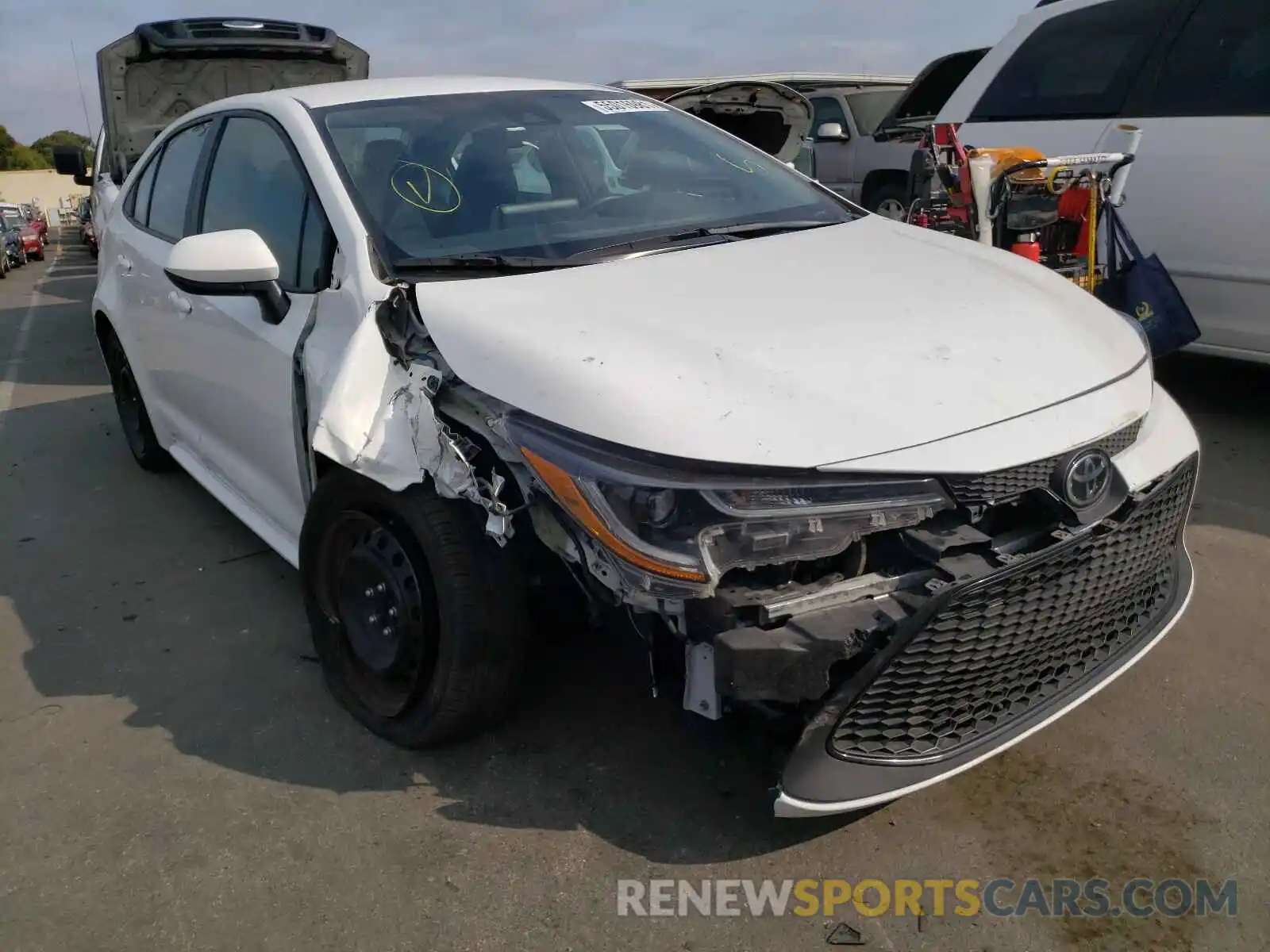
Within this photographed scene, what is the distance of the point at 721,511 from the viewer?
81.4 inches

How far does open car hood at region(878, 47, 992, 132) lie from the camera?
9492mm

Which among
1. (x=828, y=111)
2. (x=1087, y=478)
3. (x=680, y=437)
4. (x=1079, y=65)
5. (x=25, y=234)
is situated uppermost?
(x=1079, y=65)

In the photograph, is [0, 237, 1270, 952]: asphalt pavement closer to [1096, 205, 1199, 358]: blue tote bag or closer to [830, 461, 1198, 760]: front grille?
[830, 461, 1198, 760]: front grille

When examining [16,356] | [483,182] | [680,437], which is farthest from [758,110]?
[16,356]

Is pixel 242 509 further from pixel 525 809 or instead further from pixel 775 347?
pixel 775 347

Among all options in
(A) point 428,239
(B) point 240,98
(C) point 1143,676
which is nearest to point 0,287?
(B) point 240,98

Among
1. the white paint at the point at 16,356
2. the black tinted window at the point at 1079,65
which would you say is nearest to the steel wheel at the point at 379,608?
the black tinted window at the point at 1079,65

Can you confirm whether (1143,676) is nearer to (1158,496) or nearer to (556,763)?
(1158,496)

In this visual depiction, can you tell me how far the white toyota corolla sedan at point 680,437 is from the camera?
2.10 metres

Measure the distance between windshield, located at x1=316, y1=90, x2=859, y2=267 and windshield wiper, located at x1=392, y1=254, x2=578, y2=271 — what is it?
0.02m

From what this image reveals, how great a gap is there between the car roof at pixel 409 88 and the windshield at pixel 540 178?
0.05 meters

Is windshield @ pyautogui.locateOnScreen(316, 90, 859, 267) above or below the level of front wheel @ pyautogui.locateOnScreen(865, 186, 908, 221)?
above

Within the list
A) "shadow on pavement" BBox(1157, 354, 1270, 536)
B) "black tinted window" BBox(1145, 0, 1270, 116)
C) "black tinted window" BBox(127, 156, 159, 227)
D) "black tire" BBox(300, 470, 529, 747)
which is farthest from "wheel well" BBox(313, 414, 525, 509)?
"black tinted window" BBox(1145, 0, 1270, 116)

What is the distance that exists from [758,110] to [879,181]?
13.5 feet
